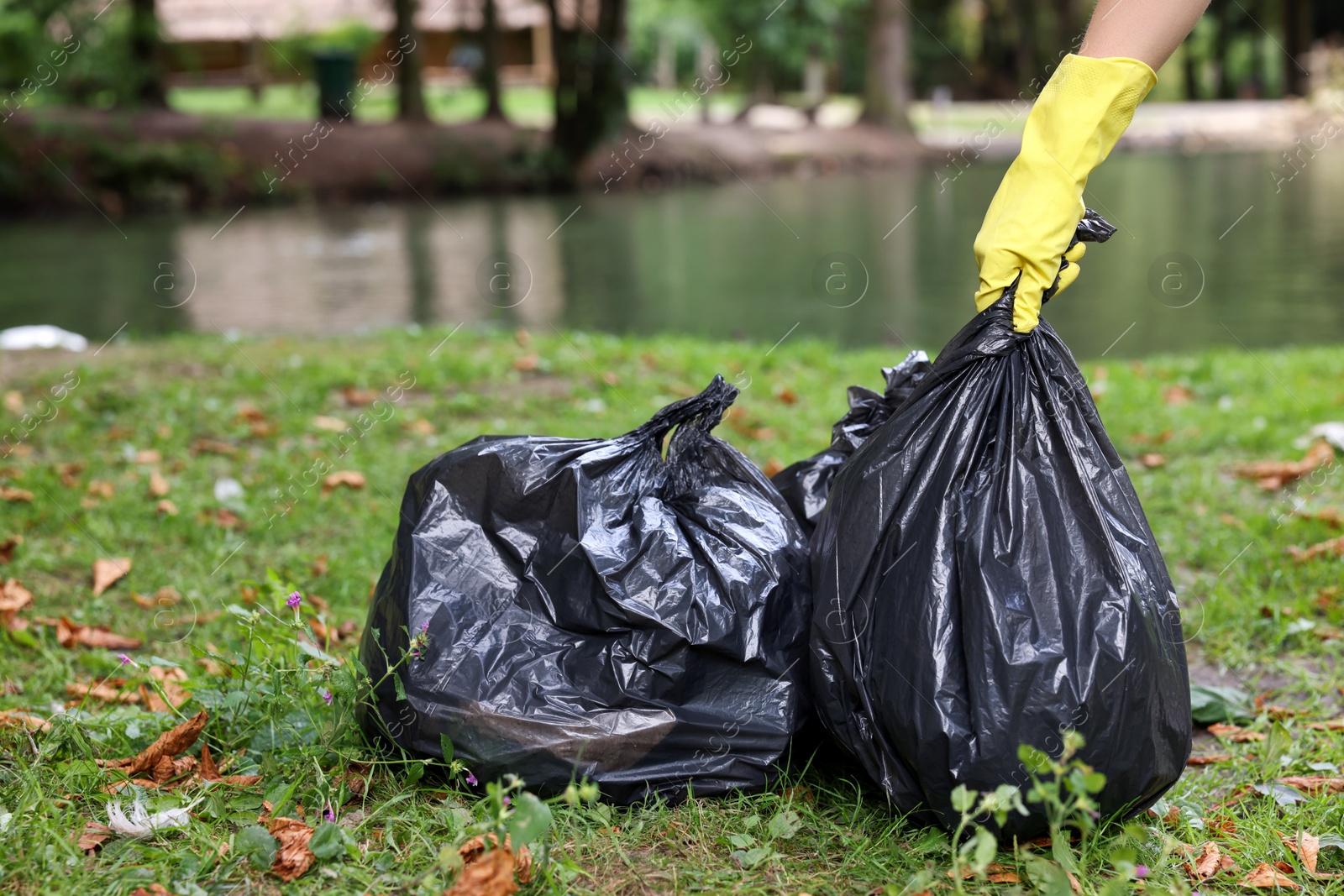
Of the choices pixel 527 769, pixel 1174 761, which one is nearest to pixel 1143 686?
pixel 1174 761

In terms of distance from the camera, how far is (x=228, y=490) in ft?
11.6

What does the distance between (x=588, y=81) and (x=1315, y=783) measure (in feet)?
51.1

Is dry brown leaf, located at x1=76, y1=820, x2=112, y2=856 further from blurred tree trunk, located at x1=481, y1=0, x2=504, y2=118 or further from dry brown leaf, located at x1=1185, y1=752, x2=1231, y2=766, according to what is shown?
blurred tree trunk, located at x1=481, y1=0, x2=504, y2=118

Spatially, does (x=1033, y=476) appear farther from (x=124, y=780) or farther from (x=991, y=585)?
(x=124, y=780)

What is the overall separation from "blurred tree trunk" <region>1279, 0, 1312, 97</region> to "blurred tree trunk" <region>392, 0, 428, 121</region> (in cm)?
2267

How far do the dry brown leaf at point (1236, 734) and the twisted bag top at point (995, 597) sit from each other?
0.54 metres

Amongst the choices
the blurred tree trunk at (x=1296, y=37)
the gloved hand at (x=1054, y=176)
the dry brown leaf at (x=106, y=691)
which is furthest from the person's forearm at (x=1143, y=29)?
the blurred tree trunk at (x=1296, y=37)

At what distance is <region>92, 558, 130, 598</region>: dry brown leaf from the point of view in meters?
2.92

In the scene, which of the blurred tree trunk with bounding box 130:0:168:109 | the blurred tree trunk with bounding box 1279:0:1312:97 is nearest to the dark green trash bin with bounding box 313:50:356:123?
the blurred tree trunk with bounding box 130:0:168:109

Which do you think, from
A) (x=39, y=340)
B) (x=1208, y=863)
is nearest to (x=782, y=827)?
(x=1208, y=863)

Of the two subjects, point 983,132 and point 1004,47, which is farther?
point 1004,47

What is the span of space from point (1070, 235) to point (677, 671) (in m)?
0.93

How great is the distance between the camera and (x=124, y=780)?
183cm

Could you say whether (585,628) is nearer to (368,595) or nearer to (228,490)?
(368,595)
